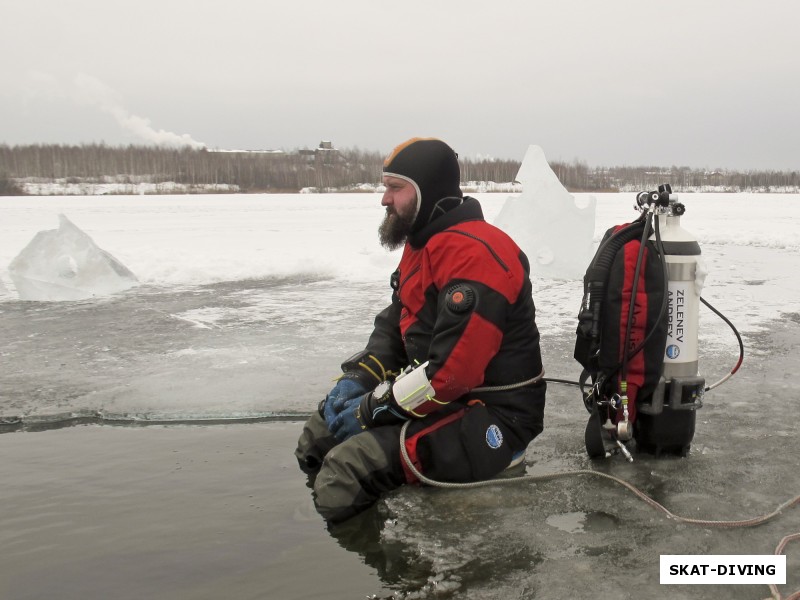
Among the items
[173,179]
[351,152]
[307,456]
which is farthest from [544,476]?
[351,152]

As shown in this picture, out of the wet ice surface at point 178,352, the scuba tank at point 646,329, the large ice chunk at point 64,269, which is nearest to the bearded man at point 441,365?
the scuba tank at point 646,329

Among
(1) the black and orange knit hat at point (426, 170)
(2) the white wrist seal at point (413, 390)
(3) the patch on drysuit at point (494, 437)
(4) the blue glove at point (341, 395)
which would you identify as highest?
(1) the black and orange knit hat at point (426, 170)

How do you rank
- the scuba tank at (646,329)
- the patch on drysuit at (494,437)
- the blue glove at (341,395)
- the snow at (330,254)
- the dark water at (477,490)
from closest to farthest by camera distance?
the dark water at (477,490)
the patch on drysuit at (494,437)
the scuba tank at (646,329)
the blue glove at (341,395)
the snow at (330,254)

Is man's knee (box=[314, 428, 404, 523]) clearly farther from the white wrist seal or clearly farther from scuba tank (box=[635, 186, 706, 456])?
scuba tank (box=[635, 186, 706, 456])

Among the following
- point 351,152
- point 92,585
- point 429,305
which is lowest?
point 92,585

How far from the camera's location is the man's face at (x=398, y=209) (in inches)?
127

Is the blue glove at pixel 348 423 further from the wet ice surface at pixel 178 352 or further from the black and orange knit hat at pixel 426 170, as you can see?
the wet ice surface at pixel 178 352

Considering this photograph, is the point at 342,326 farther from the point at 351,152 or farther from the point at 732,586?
the point at 351,152

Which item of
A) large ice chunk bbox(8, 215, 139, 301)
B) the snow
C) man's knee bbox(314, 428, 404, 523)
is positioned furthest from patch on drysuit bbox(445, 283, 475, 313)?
large ice chunk bbox(8, 215, 139, 301)

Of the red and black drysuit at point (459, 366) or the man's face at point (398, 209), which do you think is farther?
the man's face at point (398, 209)

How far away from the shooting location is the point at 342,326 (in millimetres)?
6602

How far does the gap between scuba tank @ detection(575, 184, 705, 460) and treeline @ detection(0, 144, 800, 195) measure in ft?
191

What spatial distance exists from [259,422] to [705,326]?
416 cm

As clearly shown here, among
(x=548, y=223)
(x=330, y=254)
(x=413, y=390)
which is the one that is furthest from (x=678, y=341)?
(x=330, y=254)
